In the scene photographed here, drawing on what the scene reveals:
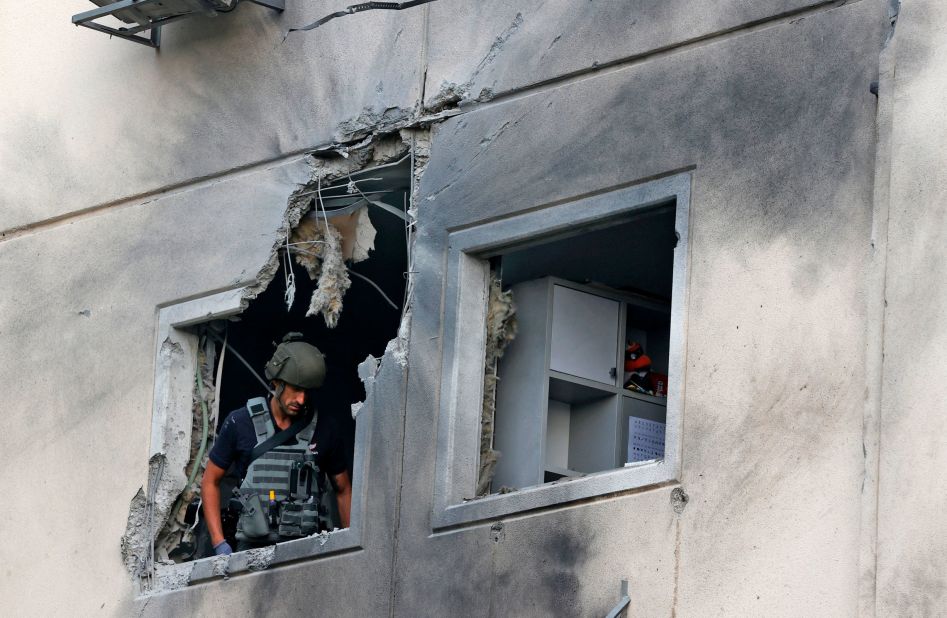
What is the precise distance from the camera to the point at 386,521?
9.38 m

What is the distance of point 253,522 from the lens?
1031cm

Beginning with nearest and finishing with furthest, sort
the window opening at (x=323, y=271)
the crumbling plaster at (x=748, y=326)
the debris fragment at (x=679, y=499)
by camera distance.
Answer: the crumbling plaster at (x=748, y=326) → the debris fragment at (x=679, y=499) → the window opening at (x=323, y=271)

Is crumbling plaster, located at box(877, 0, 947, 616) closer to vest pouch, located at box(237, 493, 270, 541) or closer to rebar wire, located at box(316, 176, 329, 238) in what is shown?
rebar wire, located at box(316, 176, 329, 238)

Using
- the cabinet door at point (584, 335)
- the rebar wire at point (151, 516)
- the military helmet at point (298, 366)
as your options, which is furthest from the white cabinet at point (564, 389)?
the rebar wire at point (151, 516)

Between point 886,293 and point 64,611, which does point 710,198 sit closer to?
point 886,293

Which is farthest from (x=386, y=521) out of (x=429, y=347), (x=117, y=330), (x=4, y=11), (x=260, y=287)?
(x=4, y=11)

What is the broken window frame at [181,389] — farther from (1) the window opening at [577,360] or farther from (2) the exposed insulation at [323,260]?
(1) the window opening at [577,360]

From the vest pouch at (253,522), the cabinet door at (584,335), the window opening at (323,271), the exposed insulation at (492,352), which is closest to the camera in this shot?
the exposed insulation at (492,352)

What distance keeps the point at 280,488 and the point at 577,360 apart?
194cm

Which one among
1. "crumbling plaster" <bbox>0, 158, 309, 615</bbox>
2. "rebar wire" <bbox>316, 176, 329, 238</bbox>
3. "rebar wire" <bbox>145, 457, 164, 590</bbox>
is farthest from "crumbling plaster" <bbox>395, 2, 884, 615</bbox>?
"crumbling plaster" <bbox>0, 158, 309, 615</bbox>

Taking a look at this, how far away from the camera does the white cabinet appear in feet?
31.5

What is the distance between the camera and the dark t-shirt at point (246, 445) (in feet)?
34.4

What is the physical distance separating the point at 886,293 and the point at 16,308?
5.96 meters

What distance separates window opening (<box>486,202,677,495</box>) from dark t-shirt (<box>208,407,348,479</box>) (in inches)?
47.2
